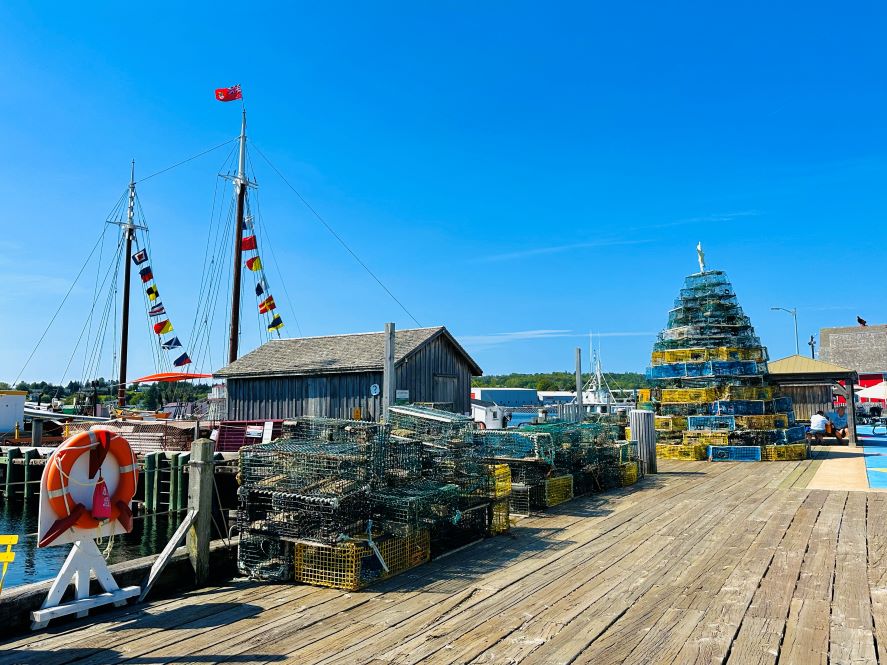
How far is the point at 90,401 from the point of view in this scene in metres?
37.2

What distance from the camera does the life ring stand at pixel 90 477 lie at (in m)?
5.36

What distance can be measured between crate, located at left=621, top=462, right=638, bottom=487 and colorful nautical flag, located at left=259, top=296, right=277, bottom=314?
22650 mm

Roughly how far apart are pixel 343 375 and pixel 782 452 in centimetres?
1365

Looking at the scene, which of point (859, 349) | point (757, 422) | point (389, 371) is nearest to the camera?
point (389, 371)

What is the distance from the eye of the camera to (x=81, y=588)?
541 cm

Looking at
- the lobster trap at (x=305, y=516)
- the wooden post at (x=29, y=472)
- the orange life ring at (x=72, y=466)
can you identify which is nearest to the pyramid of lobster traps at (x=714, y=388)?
the lobster trap at (x=305, y=516)

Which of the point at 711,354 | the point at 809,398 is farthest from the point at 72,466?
the point at 809,398

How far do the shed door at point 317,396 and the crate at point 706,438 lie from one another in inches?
459

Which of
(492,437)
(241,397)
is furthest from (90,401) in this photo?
(492,437)

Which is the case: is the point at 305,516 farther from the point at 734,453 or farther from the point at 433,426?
the point at 734,453

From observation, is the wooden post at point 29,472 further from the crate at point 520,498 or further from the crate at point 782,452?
the crate at point 782,452

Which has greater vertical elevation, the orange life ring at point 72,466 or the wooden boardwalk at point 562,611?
the orange life ring at point 72,466

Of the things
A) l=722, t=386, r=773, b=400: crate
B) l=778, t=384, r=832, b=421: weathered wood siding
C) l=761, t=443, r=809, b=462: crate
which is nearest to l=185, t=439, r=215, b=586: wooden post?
l=761, t=443, r=809, b=462: crate

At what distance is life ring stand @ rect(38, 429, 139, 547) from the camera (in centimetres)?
536
